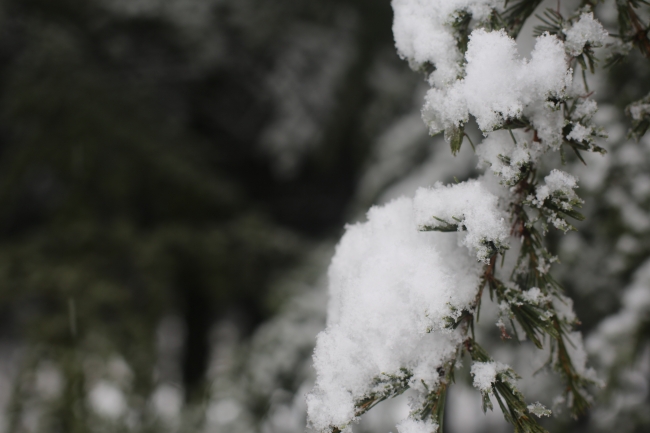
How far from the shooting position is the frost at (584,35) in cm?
49

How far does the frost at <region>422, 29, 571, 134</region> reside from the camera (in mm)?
457

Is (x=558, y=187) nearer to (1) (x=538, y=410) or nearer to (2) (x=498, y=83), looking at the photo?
(2) (x=498, y=83)

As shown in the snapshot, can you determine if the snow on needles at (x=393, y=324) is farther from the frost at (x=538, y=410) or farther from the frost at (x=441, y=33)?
the frost at (x=441, y=33)

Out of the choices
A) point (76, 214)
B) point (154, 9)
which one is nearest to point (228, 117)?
point (154, 9)

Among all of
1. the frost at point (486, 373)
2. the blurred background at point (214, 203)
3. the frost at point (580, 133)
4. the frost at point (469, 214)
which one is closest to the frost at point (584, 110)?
the frost at point (580, 133)

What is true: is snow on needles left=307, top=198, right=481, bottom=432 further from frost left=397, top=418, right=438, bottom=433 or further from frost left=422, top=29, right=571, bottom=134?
frost left=422, top=29, right=571, bottom=134

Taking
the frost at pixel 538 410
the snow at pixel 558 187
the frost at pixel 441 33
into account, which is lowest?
the frost at pixel 538 410

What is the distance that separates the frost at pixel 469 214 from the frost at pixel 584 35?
0.19 metres

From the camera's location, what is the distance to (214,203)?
106 inches

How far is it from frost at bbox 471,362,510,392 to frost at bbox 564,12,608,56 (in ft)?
1.23

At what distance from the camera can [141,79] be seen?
317cm

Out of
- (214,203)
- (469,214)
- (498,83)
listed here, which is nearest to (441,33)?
(498,83)

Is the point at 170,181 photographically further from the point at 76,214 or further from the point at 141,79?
the point at 141,79

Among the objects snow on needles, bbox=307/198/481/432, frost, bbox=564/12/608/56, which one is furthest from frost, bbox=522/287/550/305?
frost, bbox=564/12/608/56
